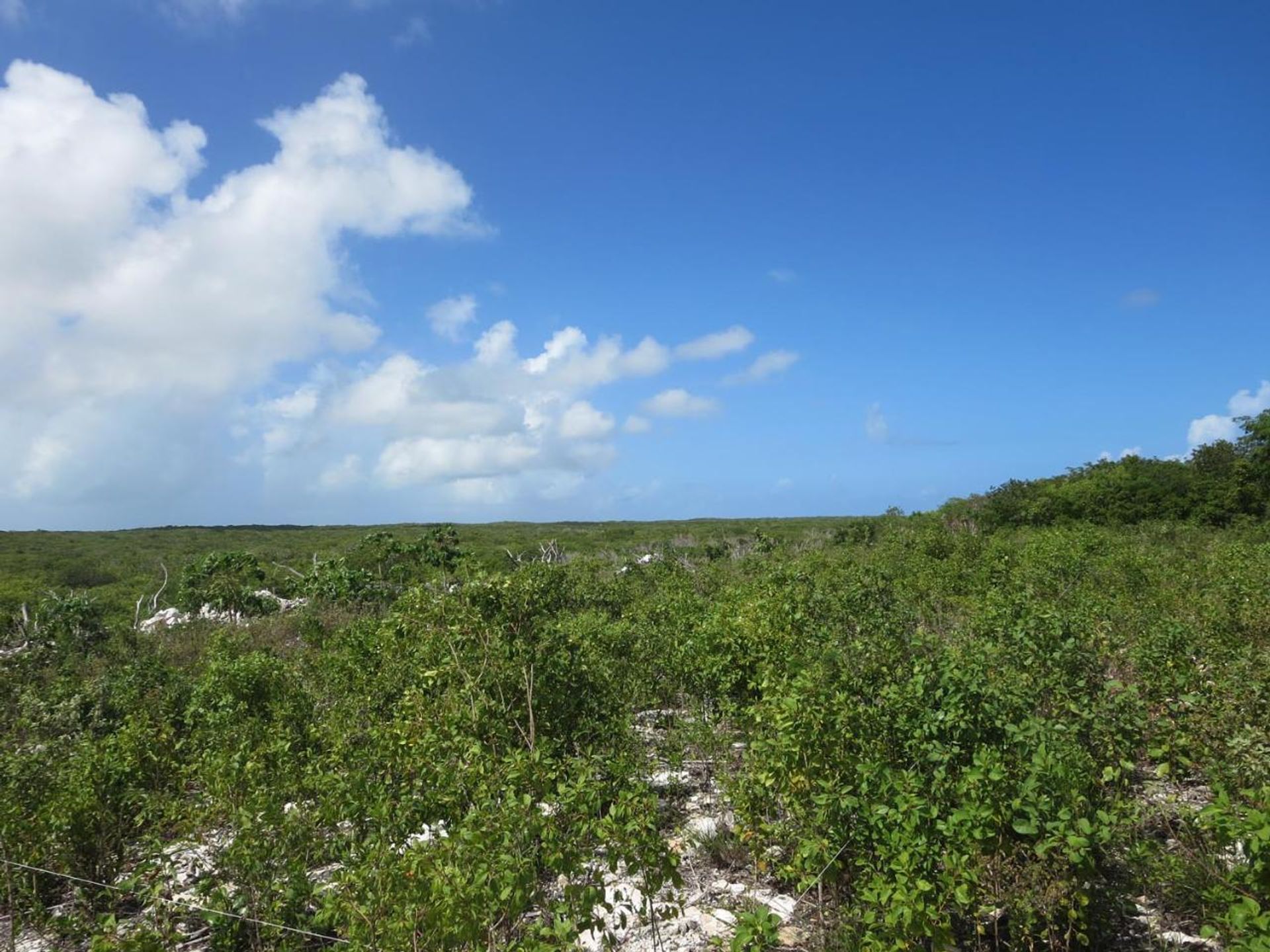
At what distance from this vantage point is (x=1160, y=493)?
94.6 ft

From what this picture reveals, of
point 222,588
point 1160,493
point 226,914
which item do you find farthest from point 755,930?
point 1160,493

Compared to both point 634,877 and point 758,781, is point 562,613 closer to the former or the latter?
point 634,877

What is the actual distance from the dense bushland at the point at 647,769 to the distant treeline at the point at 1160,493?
20.5m

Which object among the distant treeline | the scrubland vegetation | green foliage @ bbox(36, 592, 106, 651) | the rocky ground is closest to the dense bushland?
the scrubland vegetation

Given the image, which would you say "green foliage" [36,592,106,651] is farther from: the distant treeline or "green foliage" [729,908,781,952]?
the distant treeline

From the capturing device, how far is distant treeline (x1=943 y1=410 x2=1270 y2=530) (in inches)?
1070

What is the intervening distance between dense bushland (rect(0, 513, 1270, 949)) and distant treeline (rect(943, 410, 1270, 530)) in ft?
67.1

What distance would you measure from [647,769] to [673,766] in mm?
323

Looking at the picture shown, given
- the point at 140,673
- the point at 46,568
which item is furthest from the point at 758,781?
the point at 46,568

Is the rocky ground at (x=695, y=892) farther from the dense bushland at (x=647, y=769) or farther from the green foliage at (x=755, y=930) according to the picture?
the green foliage at (x=755, y=930)

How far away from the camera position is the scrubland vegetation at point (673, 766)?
4.05m

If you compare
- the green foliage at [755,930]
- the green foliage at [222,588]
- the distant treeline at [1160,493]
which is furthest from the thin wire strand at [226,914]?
the distant treeline at [1160,493]

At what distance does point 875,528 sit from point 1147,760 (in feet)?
89.5

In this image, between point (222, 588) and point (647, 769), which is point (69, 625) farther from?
point (647, 769)
